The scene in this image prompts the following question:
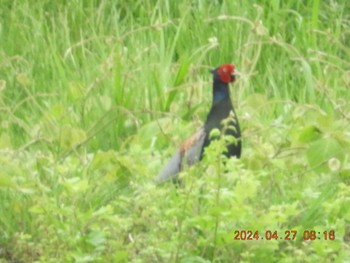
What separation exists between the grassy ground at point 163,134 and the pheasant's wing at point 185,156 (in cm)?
7

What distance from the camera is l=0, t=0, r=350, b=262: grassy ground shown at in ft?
16.1

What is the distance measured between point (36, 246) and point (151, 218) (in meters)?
0.41

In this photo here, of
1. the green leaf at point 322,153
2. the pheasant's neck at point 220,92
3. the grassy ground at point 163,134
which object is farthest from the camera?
the pheasant's neck at point 220,92

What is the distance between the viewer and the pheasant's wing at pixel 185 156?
5.81m

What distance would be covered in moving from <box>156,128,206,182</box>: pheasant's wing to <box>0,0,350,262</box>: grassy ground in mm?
66

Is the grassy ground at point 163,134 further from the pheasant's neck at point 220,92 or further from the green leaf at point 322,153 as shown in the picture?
the pheasant's neck at point 220,92

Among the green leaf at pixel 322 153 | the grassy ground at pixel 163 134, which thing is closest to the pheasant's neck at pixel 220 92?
the grassy ground at pixel 163 134

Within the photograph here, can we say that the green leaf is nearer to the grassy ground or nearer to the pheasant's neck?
the grassy ground

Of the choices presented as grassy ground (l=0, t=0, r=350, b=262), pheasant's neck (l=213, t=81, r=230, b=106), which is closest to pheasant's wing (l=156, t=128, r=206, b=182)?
grassy ground (l=0, t=0, r=350, b=262)

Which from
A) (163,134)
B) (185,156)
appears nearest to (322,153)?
(185,156)

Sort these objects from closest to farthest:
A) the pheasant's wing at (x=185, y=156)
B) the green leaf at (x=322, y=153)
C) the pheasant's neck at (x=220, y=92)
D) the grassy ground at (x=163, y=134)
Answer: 1. the grassy ground at (x=163, y=134)
2. the green leaf at (x=322, y=153)
3. the pheasant's wing at (x=185, y=156)
4. the pheasant's neck at (x=220, y=92)

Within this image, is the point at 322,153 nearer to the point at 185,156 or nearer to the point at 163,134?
the point at 185,156

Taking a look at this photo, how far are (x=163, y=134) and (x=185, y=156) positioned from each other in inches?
13.3

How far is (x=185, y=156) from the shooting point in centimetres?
596
